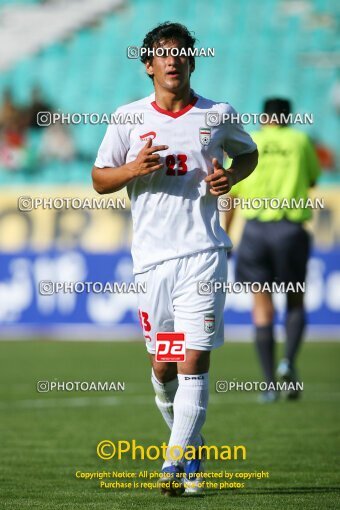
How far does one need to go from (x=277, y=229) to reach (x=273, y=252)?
0.65 ft

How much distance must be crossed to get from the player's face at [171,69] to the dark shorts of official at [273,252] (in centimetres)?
469

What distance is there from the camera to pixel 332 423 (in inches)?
322

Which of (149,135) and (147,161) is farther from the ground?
(149,135)

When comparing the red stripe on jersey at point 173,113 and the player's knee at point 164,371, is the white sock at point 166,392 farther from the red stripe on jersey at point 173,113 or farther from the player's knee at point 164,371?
the red stripe on jersey at point 173,113

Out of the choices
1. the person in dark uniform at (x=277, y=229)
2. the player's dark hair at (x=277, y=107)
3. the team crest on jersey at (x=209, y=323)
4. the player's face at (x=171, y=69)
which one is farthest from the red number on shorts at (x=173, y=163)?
the player's dark hair at (x=277, y=107)

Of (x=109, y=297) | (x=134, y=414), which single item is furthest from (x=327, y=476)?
(x=109, y=297)

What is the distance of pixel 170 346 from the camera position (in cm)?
529

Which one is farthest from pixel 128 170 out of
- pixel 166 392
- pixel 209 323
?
pixel 166 392

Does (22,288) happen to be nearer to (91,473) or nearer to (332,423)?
(332,423)

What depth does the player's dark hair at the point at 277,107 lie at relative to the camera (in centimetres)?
951

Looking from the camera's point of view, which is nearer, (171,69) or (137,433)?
(171,69)

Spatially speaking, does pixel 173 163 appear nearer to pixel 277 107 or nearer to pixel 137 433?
pixel 137 433

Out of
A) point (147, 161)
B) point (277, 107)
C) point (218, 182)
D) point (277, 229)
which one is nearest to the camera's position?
point (147, 161)

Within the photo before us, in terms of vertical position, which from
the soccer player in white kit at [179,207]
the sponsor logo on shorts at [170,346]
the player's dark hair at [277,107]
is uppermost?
the player's dark hair at [277,107]
